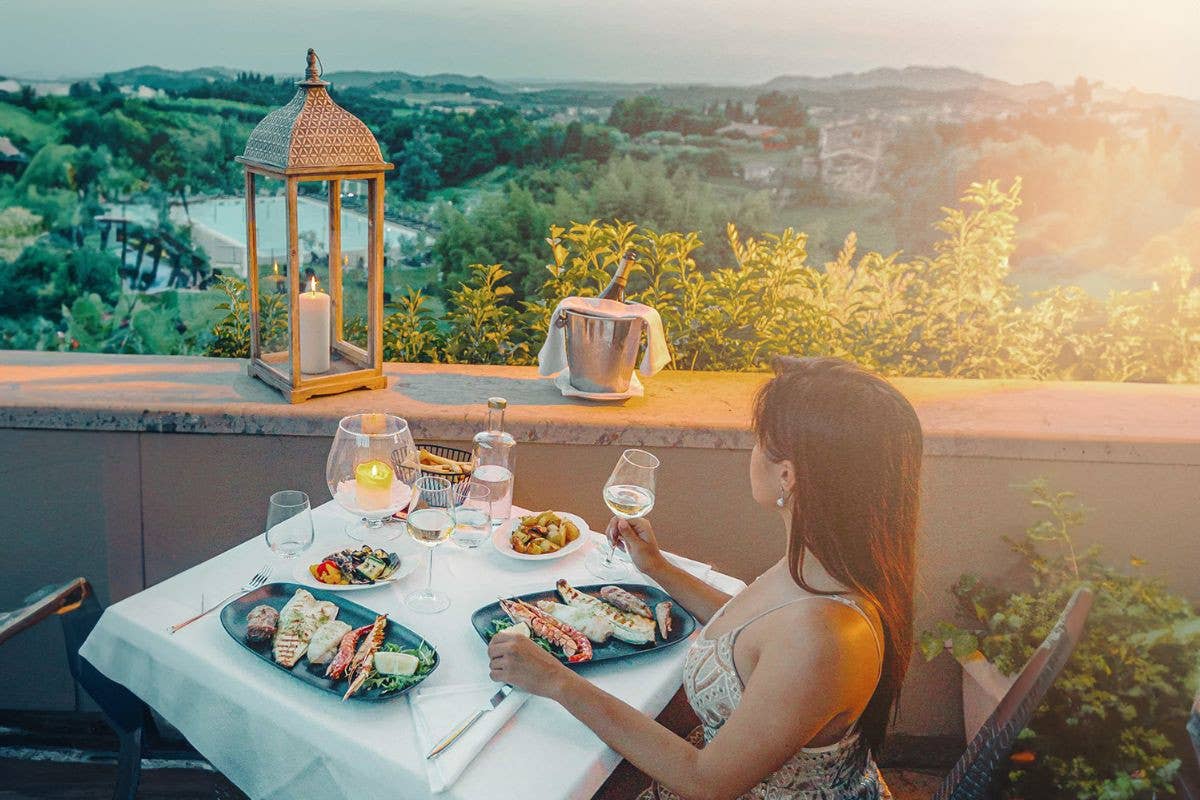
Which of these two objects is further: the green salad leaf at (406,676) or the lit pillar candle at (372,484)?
the lit pillar candle at (372,484)

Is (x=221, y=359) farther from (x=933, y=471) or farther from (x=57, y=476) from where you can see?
(x=933, y=471)

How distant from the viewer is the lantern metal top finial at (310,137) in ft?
8.13

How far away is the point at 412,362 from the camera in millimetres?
3484

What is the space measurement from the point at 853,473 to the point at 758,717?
39cm

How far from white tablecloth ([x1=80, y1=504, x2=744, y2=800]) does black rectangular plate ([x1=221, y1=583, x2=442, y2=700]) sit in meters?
0.02

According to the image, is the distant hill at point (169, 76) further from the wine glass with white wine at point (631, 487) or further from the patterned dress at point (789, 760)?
the patterned dress at point (789, 760)

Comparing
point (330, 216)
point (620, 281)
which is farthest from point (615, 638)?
point (330, 216)

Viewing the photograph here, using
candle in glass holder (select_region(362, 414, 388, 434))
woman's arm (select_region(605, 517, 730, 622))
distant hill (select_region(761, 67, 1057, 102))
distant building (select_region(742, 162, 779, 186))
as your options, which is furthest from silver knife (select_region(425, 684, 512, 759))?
distant hill (select_region(761, 67, 1057, 102))

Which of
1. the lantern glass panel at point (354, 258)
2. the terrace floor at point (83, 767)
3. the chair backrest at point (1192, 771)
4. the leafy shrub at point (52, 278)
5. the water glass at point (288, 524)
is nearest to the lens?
the chair backrest at point (1192, 771)

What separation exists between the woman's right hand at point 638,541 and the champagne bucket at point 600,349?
89 cm

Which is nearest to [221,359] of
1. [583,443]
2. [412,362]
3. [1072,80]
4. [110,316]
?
[412,362]

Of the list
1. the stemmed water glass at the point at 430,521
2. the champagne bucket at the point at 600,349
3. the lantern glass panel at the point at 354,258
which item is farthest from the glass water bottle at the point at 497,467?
the lantern glass panel at the point at 354,258

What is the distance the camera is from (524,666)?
1.61 meters

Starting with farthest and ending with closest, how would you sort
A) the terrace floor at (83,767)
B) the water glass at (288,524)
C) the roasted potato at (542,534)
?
the terrace floor at (83,767) → the roasted potato at (542,534) → the water glass at (288,524)
